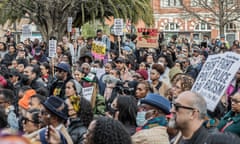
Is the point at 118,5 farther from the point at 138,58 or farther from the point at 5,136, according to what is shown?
the point at 5,136

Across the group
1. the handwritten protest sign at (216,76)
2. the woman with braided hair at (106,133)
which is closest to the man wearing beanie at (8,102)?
the handwritten protest sign at (216,76)

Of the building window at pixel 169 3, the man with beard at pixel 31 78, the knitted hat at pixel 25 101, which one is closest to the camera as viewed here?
the knitted hat at pixel 25 101

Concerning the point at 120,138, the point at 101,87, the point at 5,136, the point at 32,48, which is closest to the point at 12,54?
the point at 32,48

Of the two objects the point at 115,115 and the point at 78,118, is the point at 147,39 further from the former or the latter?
the point at 78,118

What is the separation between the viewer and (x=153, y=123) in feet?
17.0

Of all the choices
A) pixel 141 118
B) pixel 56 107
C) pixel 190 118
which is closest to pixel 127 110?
pixel 141 118

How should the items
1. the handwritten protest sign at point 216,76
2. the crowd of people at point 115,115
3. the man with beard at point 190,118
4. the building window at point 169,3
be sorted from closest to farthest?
the crowd of people at point 115,115 < the man with beard at point 190,118 < the handwritten protest sign at point 216,76 < the building window at point 169,3

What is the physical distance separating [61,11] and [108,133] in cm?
2017

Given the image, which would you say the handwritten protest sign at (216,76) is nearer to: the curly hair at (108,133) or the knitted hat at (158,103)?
the knitted hat at (158,103)

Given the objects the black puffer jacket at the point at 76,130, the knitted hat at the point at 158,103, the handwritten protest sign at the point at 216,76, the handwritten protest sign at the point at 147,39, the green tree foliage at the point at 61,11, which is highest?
the green tree foliage at the point at 61,11

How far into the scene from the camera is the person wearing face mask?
491 cm

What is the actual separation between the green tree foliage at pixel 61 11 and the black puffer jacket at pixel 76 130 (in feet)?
58.2

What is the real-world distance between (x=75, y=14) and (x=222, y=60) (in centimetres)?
1915

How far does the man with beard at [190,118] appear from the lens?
4406mm
